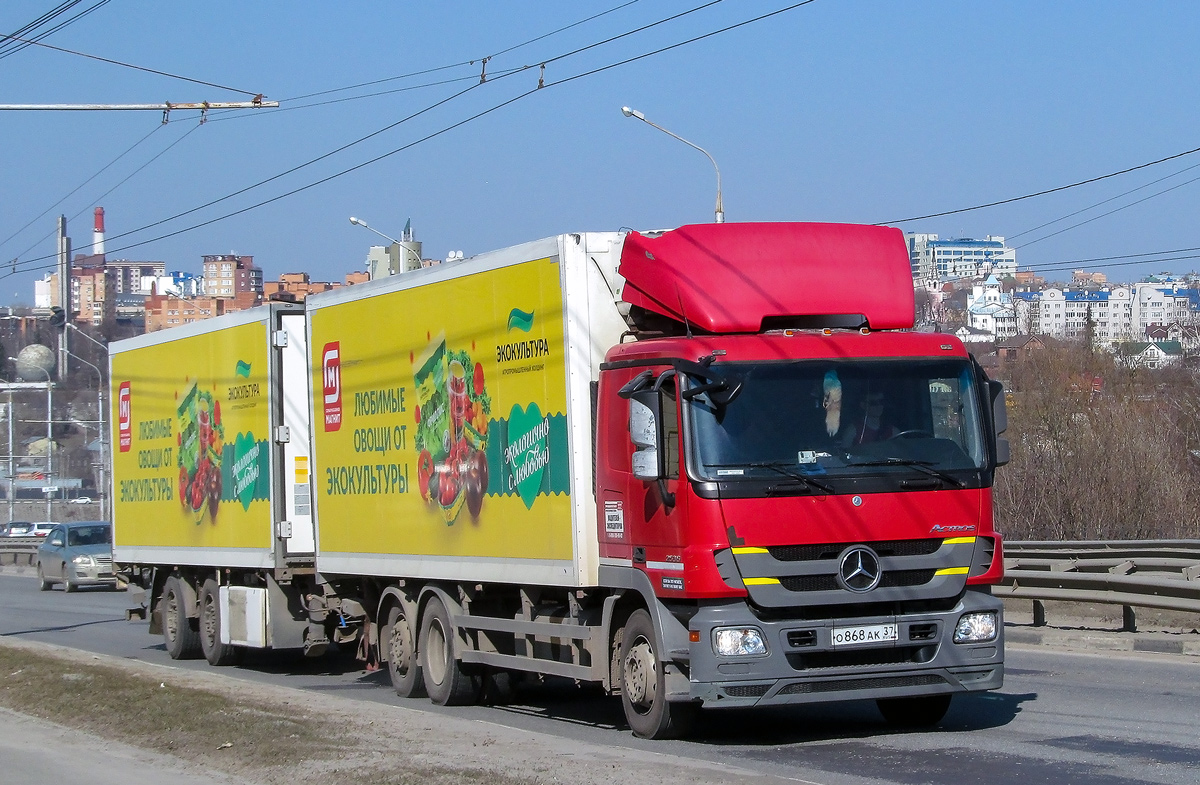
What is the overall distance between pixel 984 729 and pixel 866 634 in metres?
1.42

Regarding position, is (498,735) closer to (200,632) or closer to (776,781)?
(776,781)

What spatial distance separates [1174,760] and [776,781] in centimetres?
240

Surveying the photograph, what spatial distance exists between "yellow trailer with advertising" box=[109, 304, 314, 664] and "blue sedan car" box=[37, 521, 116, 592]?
1505 cm

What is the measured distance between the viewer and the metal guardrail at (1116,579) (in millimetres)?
14195

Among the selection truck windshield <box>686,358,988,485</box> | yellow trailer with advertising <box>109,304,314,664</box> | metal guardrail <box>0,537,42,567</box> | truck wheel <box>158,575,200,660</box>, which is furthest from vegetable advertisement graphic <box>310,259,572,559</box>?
metal guardrail <box>0,537,42,567</box>

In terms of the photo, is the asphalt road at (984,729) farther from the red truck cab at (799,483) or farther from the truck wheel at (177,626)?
the truck wheel at (177,626)

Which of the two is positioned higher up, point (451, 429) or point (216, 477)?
point (451, 429)

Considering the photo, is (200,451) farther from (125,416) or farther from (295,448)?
(125,416)

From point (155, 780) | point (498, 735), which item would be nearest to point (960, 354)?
point (498, 735)

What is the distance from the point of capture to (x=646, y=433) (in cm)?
892

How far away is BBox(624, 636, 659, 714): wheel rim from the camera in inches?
365

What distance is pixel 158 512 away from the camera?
1816cm

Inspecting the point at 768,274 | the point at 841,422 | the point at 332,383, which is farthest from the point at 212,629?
the point at 841,422

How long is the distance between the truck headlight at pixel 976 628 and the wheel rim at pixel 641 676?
75.3 inches
